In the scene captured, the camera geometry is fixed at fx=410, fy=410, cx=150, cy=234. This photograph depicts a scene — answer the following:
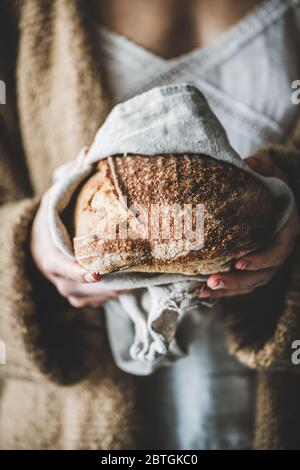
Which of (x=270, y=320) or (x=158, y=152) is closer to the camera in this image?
(x=158, y=152)

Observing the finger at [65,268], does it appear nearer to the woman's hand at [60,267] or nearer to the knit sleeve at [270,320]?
the woman's hand at [60,267]

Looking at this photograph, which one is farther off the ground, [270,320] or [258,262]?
[258,262]

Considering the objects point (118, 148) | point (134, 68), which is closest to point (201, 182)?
point (118, 148)

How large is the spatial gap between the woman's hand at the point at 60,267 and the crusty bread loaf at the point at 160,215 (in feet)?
0.16

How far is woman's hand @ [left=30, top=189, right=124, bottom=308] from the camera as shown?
A: 320mm

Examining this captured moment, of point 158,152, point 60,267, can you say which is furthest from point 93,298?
point 158,152

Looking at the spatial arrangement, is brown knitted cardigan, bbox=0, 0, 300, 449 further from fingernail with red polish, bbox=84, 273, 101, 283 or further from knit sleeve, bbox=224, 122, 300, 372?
fingernail with red polish, bbox=84, 273, 101, 283

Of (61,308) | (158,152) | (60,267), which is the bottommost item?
(61,308)

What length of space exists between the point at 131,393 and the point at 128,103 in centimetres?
34

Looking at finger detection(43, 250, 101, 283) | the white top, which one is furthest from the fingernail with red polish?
the white top

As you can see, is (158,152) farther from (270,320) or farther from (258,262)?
(270,320)

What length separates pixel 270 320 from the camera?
1.40ft

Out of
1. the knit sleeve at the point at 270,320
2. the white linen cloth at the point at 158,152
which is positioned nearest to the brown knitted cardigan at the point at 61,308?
the knit sleeve at the point at 270,320

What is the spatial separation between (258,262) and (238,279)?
0.02 m
